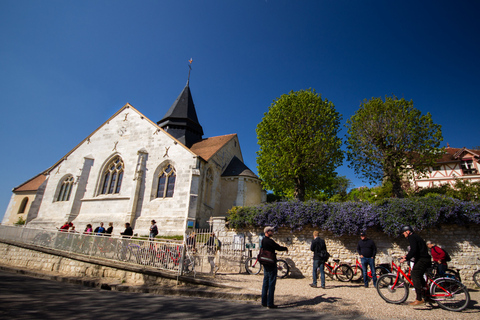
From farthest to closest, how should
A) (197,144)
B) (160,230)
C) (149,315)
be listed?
1. (197,144)
2. (160,230)
3. (149,315)

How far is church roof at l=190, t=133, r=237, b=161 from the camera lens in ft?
60.8

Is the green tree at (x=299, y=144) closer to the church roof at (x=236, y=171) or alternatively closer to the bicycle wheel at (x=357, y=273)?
the church roof at (x=236, y=171)

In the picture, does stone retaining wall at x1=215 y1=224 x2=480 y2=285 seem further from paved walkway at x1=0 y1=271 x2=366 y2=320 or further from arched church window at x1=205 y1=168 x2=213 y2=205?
arched church window at x1=205 y1=168 x2=213 y2=205

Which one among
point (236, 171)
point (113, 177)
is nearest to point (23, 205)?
point (113, 177)

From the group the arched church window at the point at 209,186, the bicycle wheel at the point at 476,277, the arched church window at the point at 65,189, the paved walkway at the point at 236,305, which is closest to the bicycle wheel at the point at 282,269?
the paved walkway at the point at 236,305

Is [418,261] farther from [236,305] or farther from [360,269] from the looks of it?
[236,305]

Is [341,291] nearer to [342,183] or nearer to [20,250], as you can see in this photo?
[20,250]

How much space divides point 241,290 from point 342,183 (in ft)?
116

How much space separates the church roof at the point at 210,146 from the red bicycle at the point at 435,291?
1374 cm

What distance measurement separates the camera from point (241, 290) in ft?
19.5

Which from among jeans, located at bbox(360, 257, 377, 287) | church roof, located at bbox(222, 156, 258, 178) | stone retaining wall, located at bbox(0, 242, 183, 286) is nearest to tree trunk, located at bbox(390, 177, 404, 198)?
jeans, located at bbox(360, 257, 377, 287)

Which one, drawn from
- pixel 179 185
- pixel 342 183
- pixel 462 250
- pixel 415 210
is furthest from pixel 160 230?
pixel 342 183

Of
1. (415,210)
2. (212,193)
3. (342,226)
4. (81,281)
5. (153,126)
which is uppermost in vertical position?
(153,126)

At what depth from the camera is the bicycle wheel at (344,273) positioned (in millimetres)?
7934
